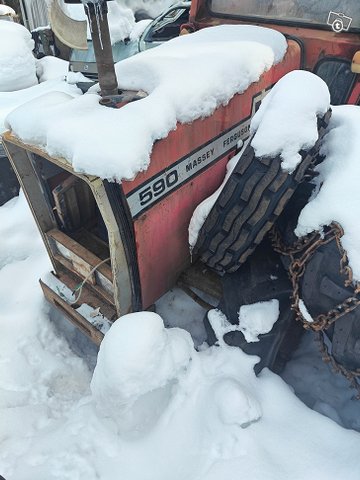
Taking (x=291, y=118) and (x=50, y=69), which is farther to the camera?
(x=50, y=69)

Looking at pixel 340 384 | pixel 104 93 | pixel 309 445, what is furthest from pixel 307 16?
pixel 309 445

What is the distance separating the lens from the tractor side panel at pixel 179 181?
1.75 metres

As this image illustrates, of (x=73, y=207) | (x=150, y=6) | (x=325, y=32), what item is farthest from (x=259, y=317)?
(x=150, y=6)

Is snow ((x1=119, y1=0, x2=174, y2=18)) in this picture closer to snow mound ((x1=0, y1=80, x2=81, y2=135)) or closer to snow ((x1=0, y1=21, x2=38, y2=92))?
snow ((x1=0, y1=21, x2=38, y2=92))

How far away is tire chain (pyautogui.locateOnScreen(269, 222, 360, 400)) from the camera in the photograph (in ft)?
5.07

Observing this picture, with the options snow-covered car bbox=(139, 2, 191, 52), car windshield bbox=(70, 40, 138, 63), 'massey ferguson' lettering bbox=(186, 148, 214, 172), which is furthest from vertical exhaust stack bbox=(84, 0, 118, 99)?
car windshield bbox=(70, 40, 138, 63)

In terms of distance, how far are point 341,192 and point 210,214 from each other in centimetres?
59

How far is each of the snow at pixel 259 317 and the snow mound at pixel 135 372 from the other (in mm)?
400

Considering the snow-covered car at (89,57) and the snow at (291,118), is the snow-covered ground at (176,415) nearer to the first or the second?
the snow at (291,118)

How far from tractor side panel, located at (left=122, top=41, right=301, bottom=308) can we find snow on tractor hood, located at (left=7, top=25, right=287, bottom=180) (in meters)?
0.08

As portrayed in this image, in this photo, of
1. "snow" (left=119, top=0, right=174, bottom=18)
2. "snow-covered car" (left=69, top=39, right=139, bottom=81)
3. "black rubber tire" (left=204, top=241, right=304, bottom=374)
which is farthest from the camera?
"snow" (left=119, top=0, right=174, bottom=18)

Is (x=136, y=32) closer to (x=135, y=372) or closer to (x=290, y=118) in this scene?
(x=290, y=118)

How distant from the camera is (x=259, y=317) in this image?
6.32ft

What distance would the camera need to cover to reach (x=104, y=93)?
5.94 feet
